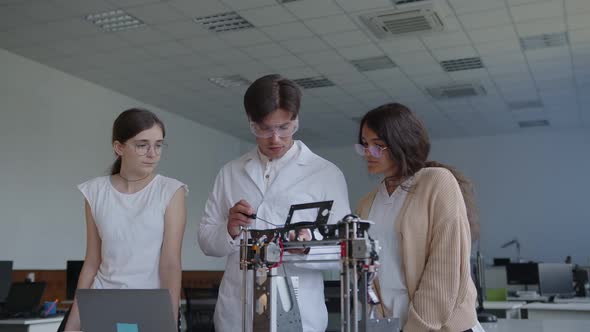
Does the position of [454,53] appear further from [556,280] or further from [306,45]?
[556,280]

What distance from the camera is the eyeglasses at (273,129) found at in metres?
1.65

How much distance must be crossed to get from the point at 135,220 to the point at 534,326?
237 centimetres

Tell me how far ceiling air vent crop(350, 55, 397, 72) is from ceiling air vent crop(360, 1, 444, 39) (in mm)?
785

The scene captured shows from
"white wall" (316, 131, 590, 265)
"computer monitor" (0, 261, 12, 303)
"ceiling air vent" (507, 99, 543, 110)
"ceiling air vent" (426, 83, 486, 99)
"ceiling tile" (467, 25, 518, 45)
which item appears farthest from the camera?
"white wall" (316, 131, 590, 265)

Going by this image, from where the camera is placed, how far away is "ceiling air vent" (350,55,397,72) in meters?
7.37

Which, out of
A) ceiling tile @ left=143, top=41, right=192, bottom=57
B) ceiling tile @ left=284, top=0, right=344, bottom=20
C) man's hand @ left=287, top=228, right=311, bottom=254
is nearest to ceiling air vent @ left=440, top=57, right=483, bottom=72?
ceiling tile @ left=284, top=0, right=344, bottom=20

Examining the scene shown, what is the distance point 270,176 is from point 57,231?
256 inches

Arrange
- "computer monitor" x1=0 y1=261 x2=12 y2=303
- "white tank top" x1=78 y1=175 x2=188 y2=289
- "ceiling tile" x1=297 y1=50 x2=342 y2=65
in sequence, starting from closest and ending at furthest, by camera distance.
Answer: "white tank top" x1=78 y1=175 x2=188 y2=289, "computer monitor" x1=0 y1=261 x2=12 y2=303, "ceiling tile" x1=297 y1=50 x2=342 y2=65

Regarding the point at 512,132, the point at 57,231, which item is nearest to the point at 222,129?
the point at 57,231

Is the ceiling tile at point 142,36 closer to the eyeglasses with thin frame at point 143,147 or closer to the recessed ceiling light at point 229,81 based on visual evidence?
the recessed ceiling light at point 229,81

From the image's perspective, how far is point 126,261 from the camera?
5.82 ft

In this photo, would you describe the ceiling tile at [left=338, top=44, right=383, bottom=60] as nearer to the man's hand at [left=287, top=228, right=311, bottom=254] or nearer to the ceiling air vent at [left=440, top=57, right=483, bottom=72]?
the ceiling air vent at [left=440, top=57, right=483, bottom=72]

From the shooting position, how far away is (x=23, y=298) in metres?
5.20

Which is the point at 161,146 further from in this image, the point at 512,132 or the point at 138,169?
the point at 512,132
